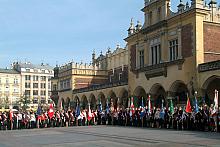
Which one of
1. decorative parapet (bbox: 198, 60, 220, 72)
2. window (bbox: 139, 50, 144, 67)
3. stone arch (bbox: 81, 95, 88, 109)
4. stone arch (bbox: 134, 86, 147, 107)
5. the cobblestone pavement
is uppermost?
window (bbox: 139, 50, 144, 67)

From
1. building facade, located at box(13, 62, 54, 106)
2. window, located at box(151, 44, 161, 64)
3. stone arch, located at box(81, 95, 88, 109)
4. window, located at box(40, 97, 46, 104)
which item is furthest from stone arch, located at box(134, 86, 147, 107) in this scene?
window, located at box(40, 97, 46, 104)

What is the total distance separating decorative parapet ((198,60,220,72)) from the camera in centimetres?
2656

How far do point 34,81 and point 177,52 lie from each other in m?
80.9

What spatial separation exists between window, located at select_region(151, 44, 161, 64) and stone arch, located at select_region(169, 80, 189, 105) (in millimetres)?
3233

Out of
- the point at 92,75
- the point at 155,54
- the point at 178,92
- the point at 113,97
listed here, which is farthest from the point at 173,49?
the point at 92,75

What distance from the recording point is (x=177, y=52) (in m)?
31.2

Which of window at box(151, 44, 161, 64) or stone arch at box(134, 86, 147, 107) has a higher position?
window at box(151, 44, 161, 64)

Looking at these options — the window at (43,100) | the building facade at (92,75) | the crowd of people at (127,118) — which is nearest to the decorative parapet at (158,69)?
the crowd of people at (127,118)

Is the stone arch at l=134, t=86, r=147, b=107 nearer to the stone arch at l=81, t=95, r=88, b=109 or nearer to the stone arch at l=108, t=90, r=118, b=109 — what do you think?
the stone arch at l=108, t=90, r=118, b=109

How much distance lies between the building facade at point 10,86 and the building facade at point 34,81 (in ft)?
4.30

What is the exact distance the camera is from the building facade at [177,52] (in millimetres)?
28891

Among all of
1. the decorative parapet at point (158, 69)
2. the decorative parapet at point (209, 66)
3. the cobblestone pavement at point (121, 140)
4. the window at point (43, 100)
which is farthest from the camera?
the window at point (43, 100)

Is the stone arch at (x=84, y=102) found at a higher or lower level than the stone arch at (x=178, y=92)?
lower

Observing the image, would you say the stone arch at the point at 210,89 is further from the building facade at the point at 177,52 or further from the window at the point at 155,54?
the window at the point at 155,54
